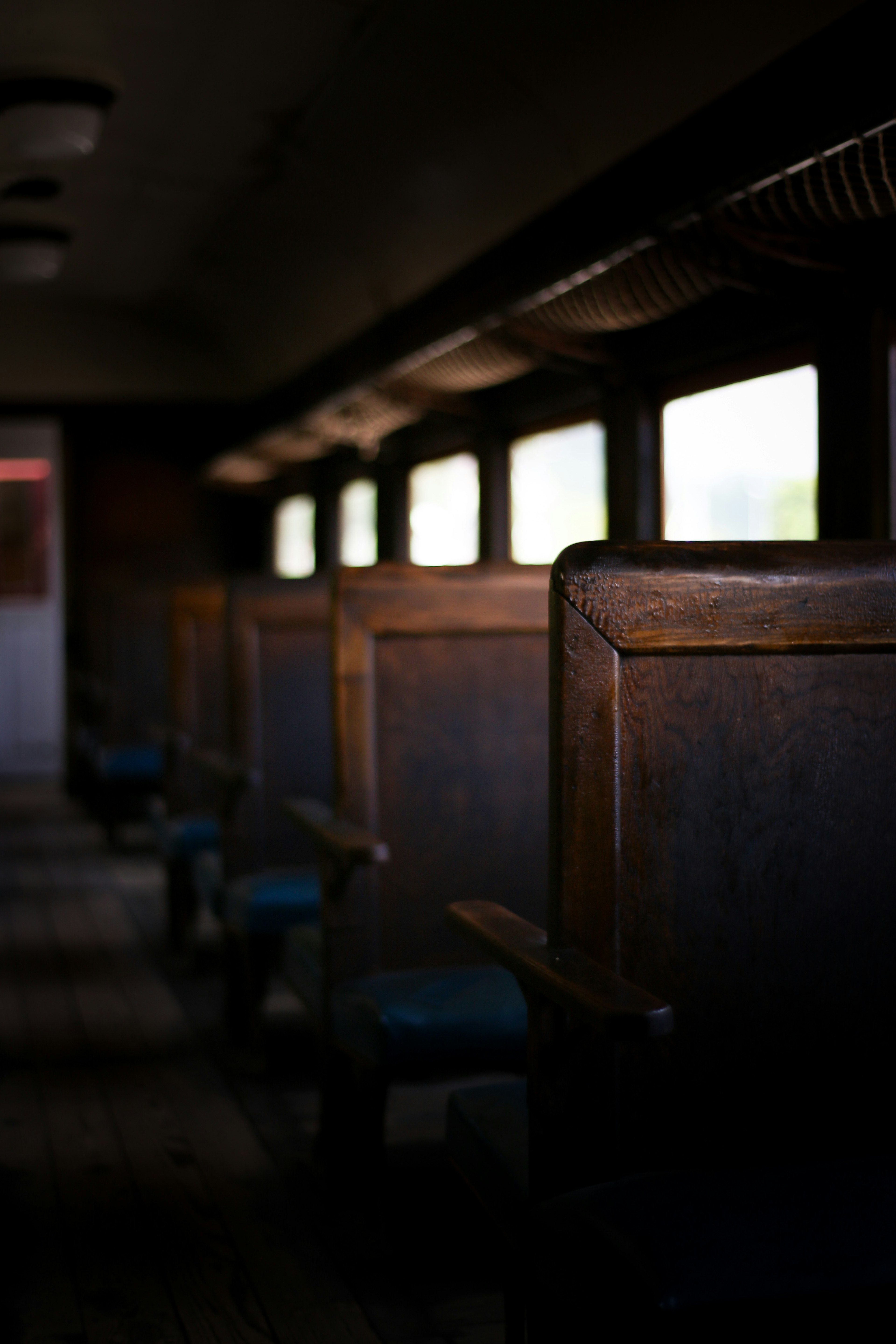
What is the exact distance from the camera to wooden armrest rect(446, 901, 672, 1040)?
4.17ft

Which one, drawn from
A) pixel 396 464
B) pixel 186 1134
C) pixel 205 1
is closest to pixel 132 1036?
pixel 186 1134

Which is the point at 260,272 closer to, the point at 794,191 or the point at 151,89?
the point at 151,89

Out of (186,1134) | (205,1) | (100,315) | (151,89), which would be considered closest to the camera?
(186,1134)

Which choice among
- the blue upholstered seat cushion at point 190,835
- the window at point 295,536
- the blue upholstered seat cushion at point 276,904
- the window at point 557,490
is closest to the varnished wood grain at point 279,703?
the blue upholstered seat cushion at point 276,904

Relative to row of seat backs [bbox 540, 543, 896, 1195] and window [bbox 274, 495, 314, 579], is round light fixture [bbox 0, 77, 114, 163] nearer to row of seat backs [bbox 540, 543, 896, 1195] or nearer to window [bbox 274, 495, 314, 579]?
row of seat backs [bbox 540, 543, 896, 1195]

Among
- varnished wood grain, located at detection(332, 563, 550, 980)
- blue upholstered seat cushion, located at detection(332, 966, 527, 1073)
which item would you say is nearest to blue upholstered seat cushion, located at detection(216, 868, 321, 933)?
varnished wood grain, located at detection(332, 563, 550, 980)

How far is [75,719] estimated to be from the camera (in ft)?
27.1

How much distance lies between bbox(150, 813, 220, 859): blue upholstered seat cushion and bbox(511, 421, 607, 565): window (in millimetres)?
1382

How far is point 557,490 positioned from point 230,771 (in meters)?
2.07

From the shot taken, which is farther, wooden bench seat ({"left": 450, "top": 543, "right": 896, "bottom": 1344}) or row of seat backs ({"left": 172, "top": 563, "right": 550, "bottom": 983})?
row of seat backs ({"left": 172, "top": 563, "right": 550, "bottom": 983})

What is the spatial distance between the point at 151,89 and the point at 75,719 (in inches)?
193

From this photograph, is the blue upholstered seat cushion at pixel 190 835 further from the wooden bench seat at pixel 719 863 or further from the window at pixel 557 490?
the wooden bench seat at pixel 719 863

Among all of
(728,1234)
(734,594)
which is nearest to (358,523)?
(734,594)

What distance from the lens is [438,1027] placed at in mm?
2164
